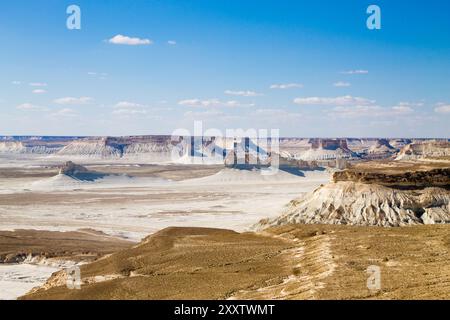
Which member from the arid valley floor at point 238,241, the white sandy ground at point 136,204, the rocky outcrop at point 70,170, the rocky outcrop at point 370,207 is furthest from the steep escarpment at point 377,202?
the rocky outcrop at point 70,170

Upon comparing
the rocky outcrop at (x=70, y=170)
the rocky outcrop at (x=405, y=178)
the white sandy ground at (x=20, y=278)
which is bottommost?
the white sandy ground at (x=20, y=278)

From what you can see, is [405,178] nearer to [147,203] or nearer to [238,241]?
[238,241]

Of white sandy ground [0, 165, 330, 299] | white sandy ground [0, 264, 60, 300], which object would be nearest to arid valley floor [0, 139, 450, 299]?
white sandy ground [0, 264, 60, 300]

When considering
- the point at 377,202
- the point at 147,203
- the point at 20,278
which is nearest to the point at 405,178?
the point at 377,202

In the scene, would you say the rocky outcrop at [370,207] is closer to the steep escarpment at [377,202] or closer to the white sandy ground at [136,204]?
the steep escarpment at [377,202]
